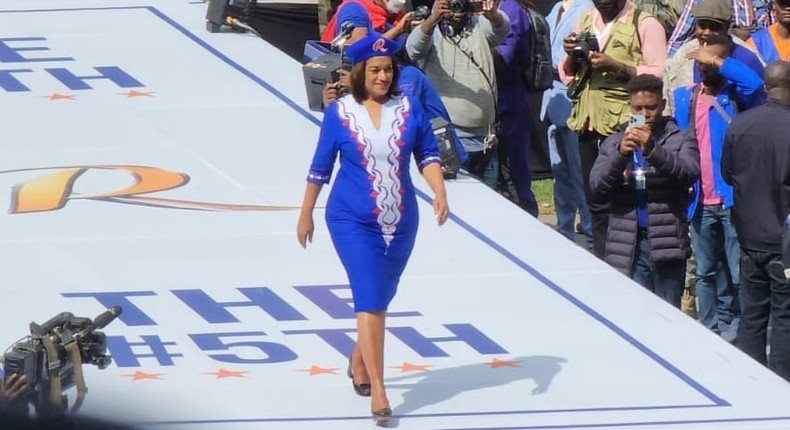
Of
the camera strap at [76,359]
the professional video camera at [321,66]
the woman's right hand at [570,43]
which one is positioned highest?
the woman's right hand at [570,43]

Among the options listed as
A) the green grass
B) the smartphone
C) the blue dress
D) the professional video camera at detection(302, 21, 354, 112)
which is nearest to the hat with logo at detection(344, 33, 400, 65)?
the blue dress

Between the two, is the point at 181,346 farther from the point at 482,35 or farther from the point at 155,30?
the point at 155,30

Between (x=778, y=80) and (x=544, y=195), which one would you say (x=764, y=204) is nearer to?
(x=778, y=80)

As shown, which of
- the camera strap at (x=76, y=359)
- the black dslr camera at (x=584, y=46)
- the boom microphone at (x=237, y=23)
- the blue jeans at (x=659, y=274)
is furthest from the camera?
the boom microphone at (x=237, y=23)

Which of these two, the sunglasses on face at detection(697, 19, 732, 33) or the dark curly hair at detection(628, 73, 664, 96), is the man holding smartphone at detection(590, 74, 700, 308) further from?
the sunglasses on face at detection(697, 19, 732, 33)

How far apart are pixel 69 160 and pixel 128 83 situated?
56.1 inches

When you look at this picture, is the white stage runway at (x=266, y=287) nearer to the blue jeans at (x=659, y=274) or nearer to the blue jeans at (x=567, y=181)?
the blue jeans at (x=659, y=274)

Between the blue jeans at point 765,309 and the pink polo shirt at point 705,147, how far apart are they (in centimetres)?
51

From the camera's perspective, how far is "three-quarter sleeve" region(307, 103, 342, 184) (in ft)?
21.1

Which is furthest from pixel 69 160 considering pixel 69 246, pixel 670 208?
pixel 670 208

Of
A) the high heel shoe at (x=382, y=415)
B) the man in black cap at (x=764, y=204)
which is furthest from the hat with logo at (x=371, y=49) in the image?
the man in black cap at (x=764, y=204)

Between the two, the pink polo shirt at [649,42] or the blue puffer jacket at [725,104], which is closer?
the blue puffer jacket at [725,104]

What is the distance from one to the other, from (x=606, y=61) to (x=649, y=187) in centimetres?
118

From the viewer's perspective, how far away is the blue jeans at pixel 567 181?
10367mm
